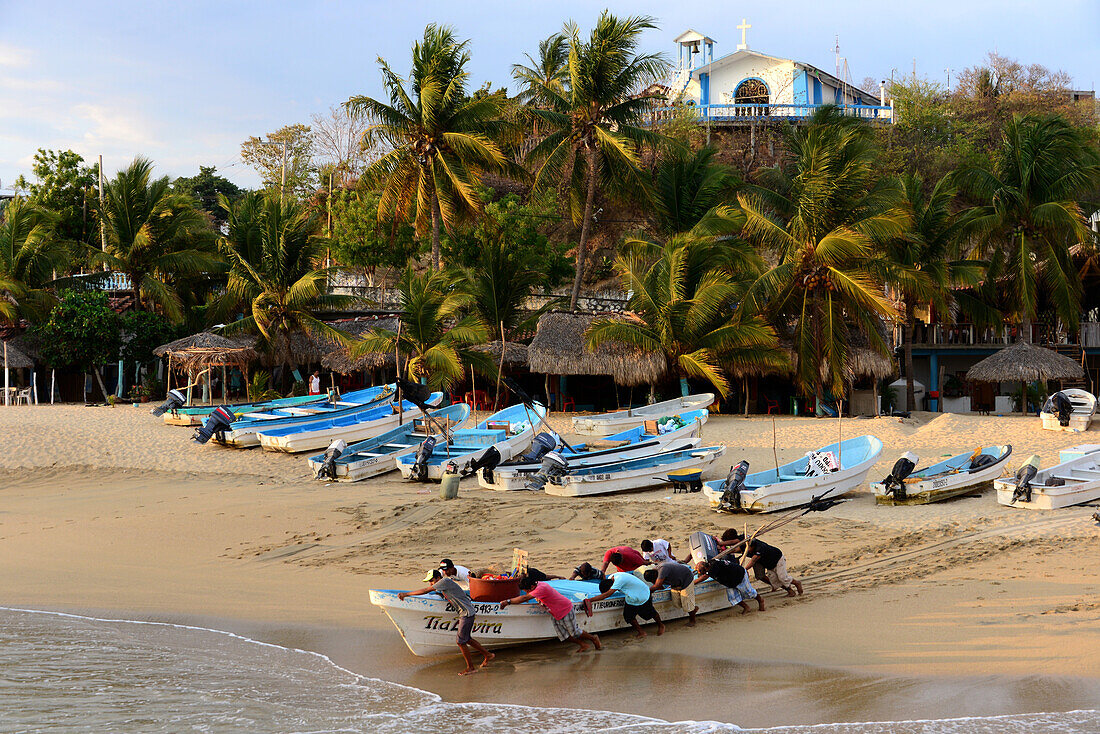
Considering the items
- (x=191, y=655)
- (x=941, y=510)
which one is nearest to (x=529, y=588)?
(x=191, y=655)

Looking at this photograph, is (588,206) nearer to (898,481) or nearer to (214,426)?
(214,426)

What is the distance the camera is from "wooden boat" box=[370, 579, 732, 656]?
8422 millimetres

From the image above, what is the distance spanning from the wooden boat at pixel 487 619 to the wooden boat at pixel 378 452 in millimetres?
9654

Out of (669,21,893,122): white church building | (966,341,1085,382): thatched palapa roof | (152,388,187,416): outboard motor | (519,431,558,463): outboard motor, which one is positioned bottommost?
(519,431,558,463): outboard motor

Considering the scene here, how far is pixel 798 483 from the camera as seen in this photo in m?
14.3

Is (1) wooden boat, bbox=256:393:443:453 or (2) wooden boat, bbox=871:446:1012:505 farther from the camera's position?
(1) wooden boat, bbox=256:393:443:453

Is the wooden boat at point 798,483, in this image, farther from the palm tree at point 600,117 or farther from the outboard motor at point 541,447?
the palm tree at point 600,117

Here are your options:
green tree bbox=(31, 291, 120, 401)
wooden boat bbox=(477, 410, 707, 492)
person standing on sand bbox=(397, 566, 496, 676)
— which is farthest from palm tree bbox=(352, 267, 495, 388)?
person standing on sand bbox=(397, 566, 496, 676)

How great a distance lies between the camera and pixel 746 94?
4388 cm

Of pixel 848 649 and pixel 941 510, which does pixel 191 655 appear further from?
pixel 941 510

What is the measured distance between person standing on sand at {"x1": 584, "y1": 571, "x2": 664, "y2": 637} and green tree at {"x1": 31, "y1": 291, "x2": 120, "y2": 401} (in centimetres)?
2367

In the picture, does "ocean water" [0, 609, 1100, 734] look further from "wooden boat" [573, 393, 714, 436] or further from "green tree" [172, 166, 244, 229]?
"green tree" [172, 166, 244, 229]

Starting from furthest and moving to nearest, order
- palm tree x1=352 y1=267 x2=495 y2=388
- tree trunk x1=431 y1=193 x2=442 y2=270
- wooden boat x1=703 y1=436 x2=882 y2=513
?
tree trunk x1=431 y1=193 x2=442 y2=270, palm tree x1=352 y1=267 x2=495 y2=388, wooden boat x1=703 y1=436 x2=882 y2=513

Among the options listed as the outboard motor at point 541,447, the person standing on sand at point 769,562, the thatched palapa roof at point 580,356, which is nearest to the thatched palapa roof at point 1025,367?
the thatched palapa roof at point 580,356
